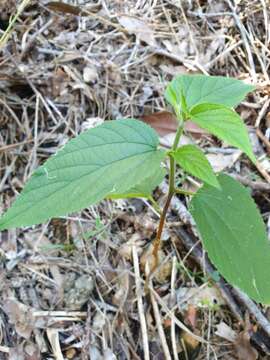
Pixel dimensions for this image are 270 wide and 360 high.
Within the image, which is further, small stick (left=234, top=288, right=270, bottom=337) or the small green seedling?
small stick (left=234, top=288, right=270, bottom=337)

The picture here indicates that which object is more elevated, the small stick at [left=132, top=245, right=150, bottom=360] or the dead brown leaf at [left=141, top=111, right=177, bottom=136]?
the dead brown leaf at [left=141, top=111, right=177, bottom=136]

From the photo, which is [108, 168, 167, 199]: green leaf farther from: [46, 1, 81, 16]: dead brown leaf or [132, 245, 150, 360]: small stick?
[46, 1, 81, 16]: dead brown leaf

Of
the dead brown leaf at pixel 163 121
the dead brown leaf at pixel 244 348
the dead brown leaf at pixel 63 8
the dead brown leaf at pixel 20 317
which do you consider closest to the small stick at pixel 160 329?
the dead brown leaf at pixel 244 348

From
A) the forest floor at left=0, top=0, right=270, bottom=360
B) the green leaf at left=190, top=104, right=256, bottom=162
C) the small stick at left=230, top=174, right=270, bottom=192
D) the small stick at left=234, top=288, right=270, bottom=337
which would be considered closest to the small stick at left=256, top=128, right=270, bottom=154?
the forest floor at left=0, top=0, right=270, bottom=360

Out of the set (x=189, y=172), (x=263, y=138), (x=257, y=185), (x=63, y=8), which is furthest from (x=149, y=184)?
(x=63, y=8)

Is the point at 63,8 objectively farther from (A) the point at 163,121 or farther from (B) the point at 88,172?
(B) the point at 88,172

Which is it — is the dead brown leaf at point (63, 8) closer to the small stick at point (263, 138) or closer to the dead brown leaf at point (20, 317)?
the small stick at point (263, 138)

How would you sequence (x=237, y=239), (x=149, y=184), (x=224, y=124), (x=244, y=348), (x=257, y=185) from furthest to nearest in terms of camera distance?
(x=257, y=185) < (x=244, y=348) < (x=149, y=184) < (x=237, y=239) < (x=224, y=124)
